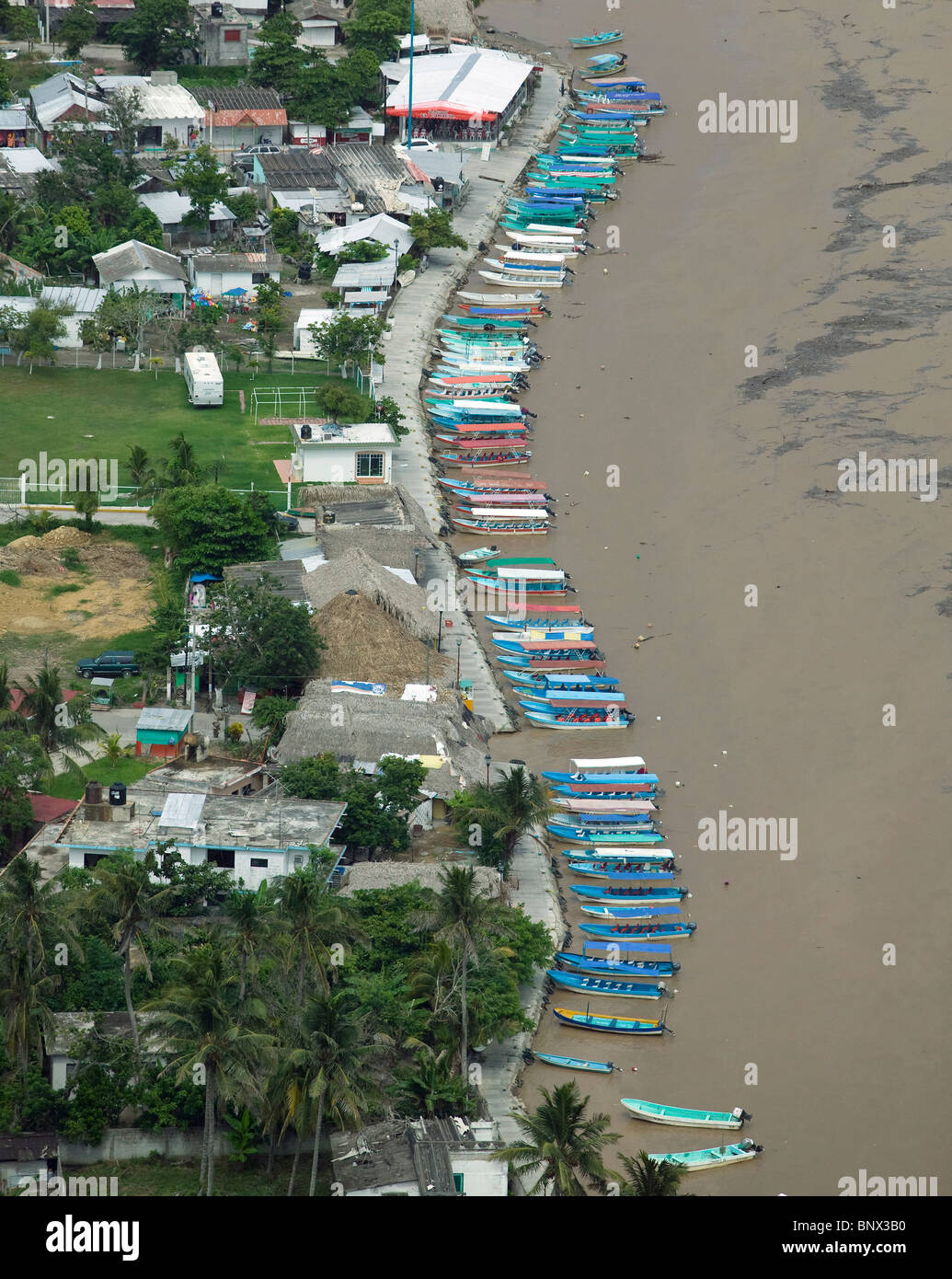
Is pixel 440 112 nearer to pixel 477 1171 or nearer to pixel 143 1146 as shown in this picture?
pixel 143 1146

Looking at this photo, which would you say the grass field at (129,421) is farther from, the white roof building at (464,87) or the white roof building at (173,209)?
the white roof building at (464,87)

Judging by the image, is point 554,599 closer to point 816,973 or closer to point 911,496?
point 911,496

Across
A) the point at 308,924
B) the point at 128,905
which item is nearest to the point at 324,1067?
the point at 308,924

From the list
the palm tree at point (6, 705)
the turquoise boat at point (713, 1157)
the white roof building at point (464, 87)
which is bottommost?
the turquoise boat at point (713, 1157)

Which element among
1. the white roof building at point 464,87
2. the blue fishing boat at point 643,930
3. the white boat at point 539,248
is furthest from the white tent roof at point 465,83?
the blue fishing boat at point 643,930

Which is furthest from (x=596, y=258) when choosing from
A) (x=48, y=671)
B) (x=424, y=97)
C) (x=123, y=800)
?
(x=123, y=800)

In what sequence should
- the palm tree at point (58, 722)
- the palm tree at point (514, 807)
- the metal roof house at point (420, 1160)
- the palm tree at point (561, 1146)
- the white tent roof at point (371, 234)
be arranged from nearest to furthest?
1. the palm tree at point (561, 1146)
2. the metal roof house at point (420, 1160)
3. the palm tree at point (514, 807)
4. the palm tree at point (58, 722)
5. the white tent roof at point (371, 234)
